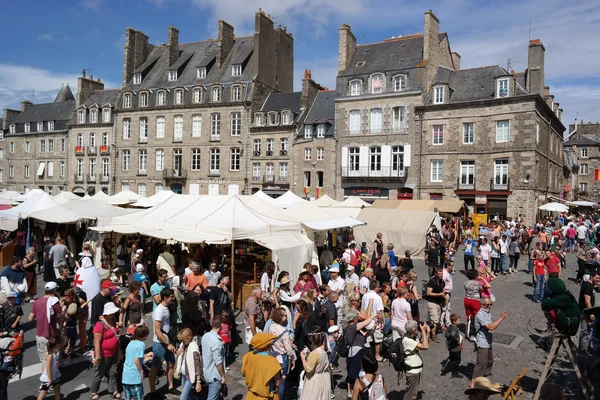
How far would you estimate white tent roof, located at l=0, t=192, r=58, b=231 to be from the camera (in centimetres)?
1546

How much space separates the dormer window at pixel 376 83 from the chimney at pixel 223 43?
1493 cm

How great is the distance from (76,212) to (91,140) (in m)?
32.0

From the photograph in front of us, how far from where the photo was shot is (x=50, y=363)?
565 cm

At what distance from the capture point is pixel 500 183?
2859cm

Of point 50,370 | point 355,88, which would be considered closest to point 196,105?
point 355,88

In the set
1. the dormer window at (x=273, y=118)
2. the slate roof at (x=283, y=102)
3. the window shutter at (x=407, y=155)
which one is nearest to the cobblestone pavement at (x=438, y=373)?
the window shutter at (x=407, y=155)

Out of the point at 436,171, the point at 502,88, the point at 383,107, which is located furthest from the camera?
the point at 383,107

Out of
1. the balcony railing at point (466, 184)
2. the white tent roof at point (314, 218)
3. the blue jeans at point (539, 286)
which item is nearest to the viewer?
the blue jeans at point (539, 286)

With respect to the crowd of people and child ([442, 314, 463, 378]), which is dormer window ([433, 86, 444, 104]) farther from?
child ([442, 314, 463, 378])

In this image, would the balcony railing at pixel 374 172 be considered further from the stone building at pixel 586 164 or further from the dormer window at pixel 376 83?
the stone building at pixel 586 164

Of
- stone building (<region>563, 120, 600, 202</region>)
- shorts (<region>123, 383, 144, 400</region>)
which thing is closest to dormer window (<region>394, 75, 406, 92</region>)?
shorts (<region>123, 383, 144, 400</region>)

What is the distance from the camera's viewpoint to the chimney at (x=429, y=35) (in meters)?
30.8

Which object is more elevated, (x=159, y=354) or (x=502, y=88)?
(x=502, y=88)

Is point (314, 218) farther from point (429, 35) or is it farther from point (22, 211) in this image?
point (429, 35)
